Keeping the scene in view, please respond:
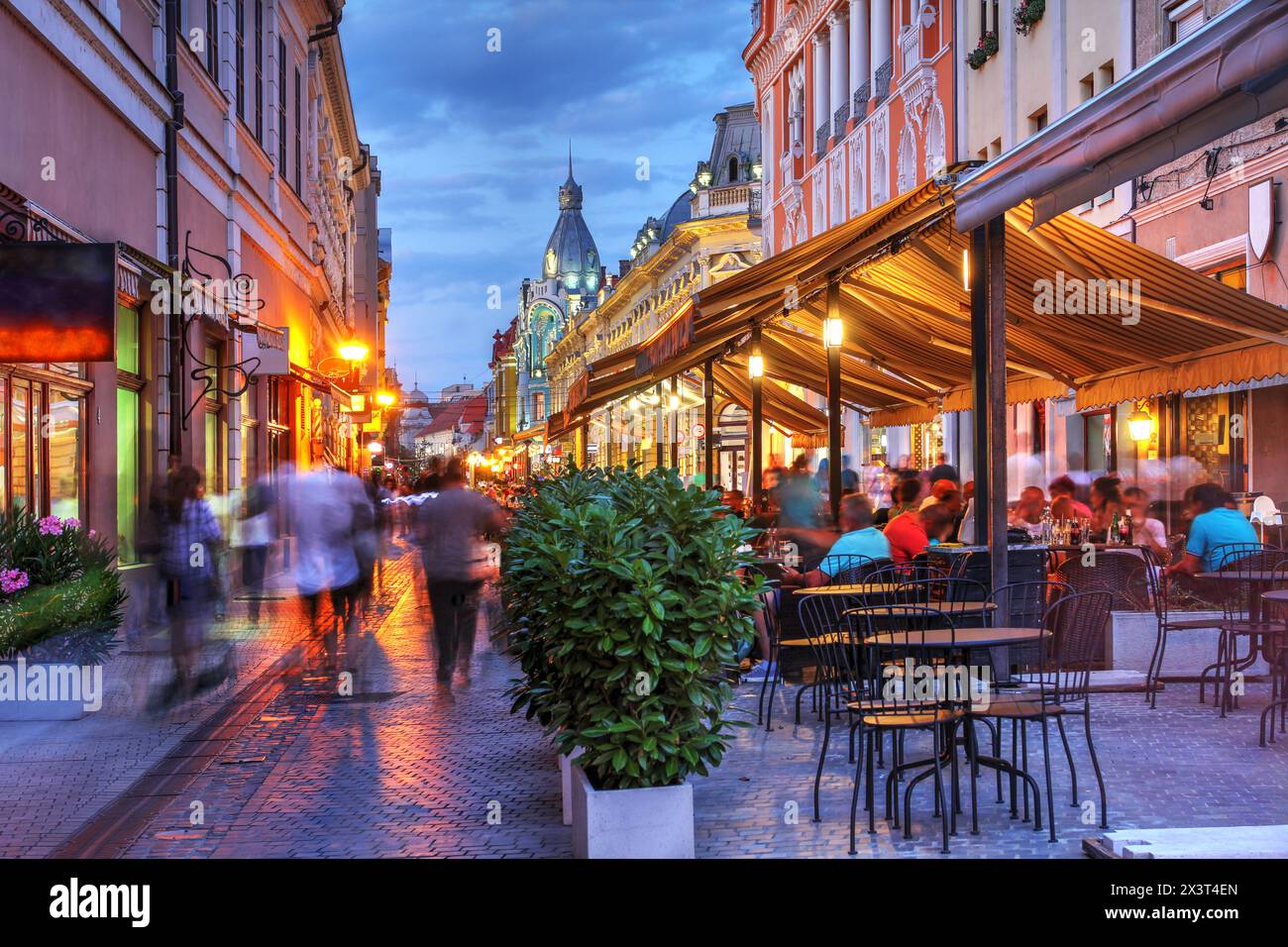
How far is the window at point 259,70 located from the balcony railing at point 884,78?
15.2m

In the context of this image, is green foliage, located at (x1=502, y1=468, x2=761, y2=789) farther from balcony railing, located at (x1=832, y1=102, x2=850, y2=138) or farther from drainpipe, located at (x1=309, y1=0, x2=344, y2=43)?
balcony railing, located at (x1=832, y1=102, x2=850, y2=138)

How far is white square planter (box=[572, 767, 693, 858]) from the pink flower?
5.17 metres

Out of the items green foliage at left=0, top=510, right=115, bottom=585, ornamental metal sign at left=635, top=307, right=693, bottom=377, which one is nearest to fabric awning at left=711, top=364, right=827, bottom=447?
ornamental metal sign at left=635, top=307, right=693, bottom=377

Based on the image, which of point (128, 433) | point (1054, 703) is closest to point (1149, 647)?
point (1054, 703)

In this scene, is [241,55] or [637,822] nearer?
[637,822]

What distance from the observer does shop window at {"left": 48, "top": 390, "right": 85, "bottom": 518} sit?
1305 cm

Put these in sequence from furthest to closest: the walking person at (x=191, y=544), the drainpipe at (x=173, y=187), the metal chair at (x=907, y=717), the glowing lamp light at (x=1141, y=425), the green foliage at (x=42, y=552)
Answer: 1. the glowing lamp light at (x=1141, y=425)
2. the drainpipe at (x=173, y=187)
3. the walking person at (x=191, y=544)
4. the green foliage at (x=42, y=552)
5. the metal chair at (x=907, y=717)

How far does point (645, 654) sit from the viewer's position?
223 inches

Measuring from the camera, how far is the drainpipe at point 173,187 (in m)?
16.5

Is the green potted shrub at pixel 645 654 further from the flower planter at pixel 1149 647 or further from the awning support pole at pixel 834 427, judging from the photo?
the awning support pole at pixel 834 427

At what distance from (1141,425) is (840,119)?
65.5 feet

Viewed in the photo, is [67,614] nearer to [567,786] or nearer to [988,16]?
[567,786]

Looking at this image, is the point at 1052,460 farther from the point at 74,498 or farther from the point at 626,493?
the point at 626,493

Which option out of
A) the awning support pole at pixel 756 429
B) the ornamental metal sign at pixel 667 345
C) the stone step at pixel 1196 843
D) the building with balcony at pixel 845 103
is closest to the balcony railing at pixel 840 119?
the building with balcony at pixel 845 103
